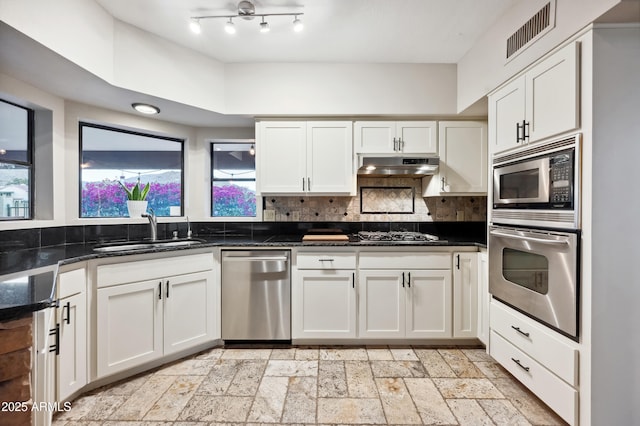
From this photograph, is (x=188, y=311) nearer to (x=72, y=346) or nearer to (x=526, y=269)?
(x=72, y=346)

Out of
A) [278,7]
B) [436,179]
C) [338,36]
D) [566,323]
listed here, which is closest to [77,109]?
[278,7]

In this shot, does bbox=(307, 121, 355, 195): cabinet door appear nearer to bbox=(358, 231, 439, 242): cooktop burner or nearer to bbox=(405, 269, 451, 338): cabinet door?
bbox=(358, 231, 439, 242): cooktop burner

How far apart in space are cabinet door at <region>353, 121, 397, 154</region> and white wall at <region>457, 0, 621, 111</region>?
0.67 metres

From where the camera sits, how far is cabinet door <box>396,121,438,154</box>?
268cm

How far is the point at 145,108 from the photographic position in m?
2.49

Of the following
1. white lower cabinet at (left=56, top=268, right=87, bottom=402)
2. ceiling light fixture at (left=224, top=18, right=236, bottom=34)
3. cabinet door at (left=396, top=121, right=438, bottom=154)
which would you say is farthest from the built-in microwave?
white lower cabinet at (left=56, top=268, right=87, bottom=402)

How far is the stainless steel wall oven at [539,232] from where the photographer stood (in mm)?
1457

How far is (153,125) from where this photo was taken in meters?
2.83

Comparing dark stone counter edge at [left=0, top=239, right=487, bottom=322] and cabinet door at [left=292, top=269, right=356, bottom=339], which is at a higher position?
dark stone counter edge at [left=0, top=239, right=487, bottom=322]

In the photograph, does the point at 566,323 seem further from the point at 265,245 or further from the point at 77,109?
the point at 77,109

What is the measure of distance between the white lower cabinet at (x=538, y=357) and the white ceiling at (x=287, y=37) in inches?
83.7

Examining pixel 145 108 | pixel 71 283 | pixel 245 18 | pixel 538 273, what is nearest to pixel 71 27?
pixel 145 108

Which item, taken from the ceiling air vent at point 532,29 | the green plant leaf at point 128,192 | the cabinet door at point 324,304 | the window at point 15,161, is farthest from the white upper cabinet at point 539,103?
the window at point 15,161

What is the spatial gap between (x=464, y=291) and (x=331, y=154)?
1.72 meters
